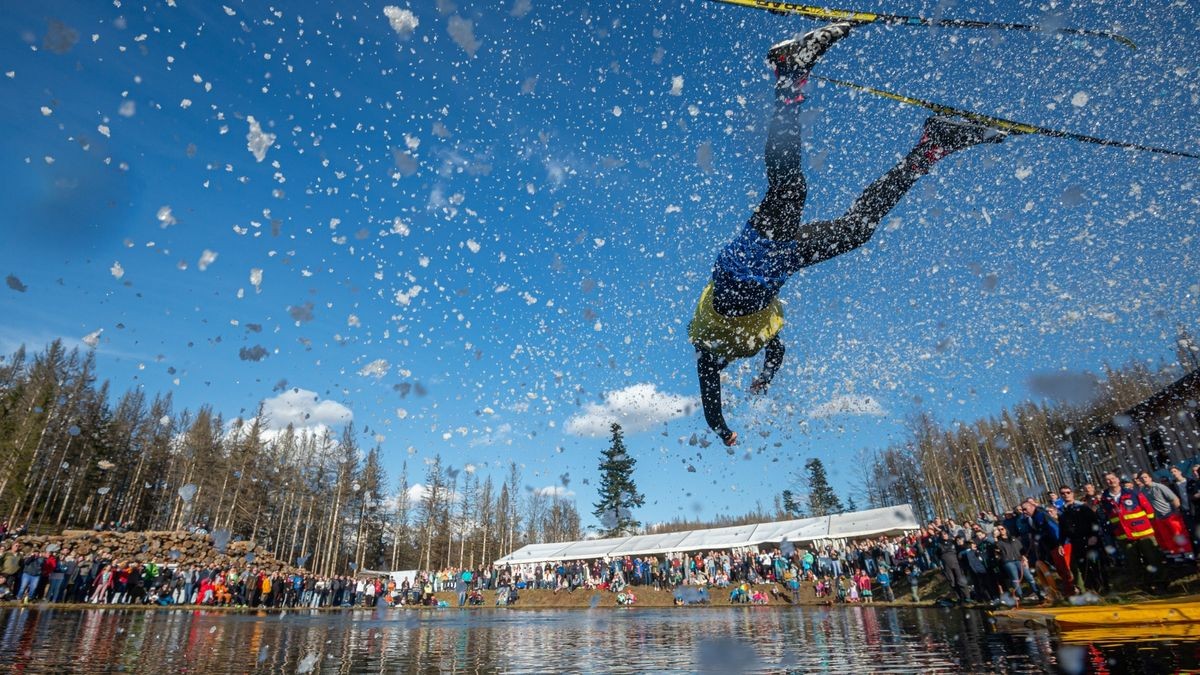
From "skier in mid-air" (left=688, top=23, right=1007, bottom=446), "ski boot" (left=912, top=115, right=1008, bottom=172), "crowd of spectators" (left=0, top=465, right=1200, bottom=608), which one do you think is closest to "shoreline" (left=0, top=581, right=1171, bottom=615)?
"crowd of spectators" (left=0, top=465, right=1200, bottom=608)

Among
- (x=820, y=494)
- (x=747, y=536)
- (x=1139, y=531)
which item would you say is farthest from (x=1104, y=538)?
(x=820, y=494)

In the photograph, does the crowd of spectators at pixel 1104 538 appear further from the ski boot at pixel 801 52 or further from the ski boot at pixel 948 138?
the ski boot at pixel 801 52

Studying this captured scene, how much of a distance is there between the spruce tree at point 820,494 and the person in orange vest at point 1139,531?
8096 centimetres

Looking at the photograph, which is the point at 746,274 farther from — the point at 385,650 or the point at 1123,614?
the point at 385,650

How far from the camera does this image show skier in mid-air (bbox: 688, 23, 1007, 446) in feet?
19.2

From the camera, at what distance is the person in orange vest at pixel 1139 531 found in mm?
8641

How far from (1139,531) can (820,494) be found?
8412 cm

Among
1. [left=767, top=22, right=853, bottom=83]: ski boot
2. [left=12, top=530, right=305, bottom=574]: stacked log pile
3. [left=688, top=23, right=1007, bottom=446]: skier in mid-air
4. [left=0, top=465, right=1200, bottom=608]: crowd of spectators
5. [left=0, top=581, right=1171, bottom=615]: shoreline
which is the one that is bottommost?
[left=0, top=581, right=1171, bottom=615]: shoreline

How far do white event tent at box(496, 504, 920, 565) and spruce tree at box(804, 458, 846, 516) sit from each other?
5738 centimetres

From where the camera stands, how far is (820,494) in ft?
285

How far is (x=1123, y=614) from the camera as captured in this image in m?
5.03

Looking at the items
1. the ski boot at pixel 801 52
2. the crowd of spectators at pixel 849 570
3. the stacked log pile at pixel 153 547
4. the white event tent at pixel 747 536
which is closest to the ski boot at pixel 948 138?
the ski boot at pixel 801 52

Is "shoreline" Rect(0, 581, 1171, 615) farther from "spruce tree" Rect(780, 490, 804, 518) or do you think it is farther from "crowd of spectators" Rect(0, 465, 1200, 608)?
"spruce tree" Rect(780, 490, 804, 518)

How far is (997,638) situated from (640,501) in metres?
65.4
